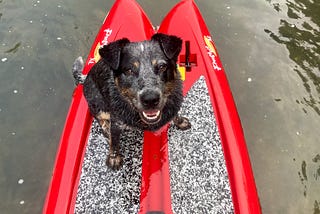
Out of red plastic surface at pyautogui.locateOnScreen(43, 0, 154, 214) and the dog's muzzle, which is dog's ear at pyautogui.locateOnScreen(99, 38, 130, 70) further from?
red plastic surface at pyautogui.locateOnScreen(43, 0, 154, 214)

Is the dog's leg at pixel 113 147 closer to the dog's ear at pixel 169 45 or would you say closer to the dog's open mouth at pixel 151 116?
the dog's open mouth at pixel 151 116

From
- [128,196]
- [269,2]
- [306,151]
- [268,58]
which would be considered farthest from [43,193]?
[269,2]

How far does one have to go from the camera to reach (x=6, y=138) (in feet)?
22.7

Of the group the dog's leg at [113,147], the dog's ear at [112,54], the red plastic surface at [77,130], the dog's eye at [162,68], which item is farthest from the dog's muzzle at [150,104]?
the red plastic surface at [77,130]

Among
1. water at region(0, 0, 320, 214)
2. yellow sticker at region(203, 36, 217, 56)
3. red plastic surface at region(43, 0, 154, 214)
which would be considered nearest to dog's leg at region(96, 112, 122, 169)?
red plastic surface at region(43, 0, 154, 214)

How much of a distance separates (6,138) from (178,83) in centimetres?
360

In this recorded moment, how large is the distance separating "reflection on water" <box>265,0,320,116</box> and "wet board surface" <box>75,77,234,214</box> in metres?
2.80

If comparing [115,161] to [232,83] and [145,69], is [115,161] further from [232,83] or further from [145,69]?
[232,83]

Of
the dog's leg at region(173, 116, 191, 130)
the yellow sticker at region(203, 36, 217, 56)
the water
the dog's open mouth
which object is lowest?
the water

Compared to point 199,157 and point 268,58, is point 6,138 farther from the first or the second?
point 268,58

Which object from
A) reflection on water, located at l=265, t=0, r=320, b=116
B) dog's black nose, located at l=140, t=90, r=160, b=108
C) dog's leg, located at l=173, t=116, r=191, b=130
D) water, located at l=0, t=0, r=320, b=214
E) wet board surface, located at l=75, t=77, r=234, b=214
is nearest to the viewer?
dog's black nose, located at l=140, t=90, r=160, b=108

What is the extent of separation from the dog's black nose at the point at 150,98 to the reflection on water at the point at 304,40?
4.00 meters

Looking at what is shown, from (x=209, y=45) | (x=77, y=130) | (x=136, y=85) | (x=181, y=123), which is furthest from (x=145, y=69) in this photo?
(x=209, y=45)

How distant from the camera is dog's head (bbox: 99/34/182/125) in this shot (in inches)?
163
